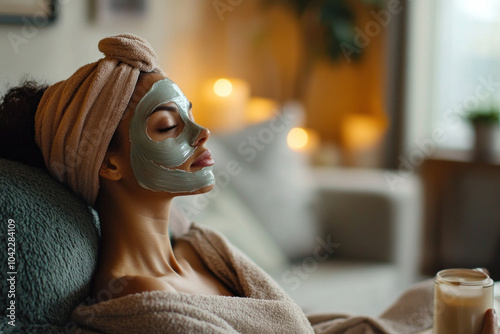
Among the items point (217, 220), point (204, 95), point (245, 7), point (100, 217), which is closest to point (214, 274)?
point (100, 217)

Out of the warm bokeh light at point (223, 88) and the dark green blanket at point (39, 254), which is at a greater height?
the warm bokeh light at point (223, 88)

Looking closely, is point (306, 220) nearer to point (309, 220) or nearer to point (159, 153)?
point (309, 220)

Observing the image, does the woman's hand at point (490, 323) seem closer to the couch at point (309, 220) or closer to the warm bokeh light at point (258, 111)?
the couch at point (309, 220)

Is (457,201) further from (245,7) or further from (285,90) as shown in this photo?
(245,7)

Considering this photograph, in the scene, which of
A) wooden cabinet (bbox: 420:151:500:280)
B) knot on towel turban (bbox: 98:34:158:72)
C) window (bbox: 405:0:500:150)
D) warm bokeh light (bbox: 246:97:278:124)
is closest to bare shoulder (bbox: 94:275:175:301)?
knot on towel turban (bbox: 98:34:158:72)

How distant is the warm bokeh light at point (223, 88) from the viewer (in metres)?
2.84

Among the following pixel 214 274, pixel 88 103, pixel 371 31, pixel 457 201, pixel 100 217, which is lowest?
pixel 457 201

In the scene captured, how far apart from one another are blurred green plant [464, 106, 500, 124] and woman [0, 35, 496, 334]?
202 centimetres

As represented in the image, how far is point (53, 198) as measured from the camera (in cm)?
93

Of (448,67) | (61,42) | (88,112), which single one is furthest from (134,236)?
(448,67)

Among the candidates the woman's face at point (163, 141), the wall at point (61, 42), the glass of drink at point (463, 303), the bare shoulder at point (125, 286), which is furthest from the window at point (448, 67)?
the bare shoulder at point (125, 286)

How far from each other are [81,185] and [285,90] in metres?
2.66

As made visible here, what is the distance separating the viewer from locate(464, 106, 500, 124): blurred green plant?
284 centimetres

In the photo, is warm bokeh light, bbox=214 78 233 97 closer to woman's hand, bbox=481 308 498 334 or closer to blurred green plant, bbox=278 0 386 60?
blurred green plant, bbox=278 0 386 60
